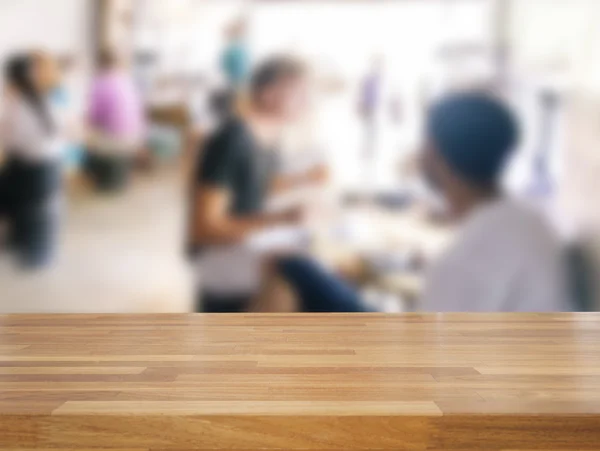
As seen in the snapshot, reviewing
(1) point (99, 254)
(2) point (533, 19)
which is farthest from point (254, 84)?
(2) point (533, 19)

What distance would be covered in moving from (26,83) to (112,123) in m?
0.77

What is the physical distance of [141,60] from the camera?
4379 mm

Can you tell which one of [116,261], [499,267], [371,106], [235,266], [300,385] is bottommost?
[116,261]

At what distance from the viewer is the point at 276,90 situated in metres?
2.32

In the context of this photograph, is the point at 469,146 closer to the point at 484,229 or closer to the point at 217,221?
the point at 484,229

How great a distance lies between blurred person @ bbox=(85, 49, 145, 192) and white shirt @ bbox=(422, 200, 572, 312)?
2.93 m

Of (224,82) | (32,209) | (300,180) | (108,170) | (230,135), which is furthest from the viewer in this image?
(108,170)

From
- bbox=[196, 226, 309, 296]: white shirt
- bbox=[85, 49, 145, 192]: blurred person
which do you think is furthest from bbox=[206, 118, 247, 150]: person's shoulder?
bbox=[85, 49, 145, 192]: blurred person

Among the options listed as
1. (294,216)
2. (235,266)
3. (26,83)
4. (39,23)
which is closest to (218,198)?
(235,266)

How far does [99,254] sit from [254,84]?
7.51 feet

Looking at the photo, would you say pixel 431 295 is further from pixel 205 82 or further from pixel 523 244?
pixel 205 82

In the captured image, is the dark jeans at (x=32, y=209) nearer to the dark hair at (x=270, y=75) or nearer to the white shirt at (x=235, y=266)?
the dark hair at (x=270, y=75)

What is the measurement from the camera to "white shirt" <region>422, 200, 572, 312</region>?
1.26m

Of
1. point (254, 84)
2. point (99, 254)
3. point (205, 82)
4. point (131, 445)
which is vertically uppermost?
point (131, 445)
